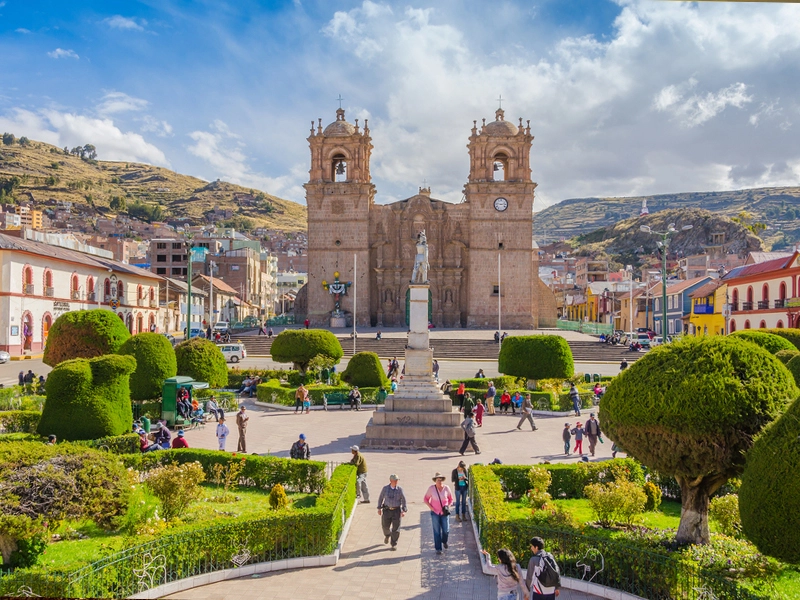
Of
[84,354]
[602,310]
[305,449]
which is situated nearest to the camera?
[305,449]

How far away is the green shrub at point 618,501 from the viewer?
10.2 m

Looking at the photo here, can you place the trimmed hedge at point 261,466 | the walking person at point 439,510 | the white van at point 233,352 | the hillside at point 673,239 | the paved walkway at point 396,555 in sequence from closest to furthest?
the paved walkway at point 396,555 → the walking person at point 439,510 → the trimmed hedge at point 261,466 → the white van at point 233,352 → the hillside at point 673,239

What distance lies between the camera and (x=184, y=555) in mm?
8680

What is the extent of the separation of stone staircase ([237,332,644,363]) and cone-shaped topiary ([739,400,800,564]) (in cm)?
3367

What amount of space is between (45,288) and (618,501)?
40.1m

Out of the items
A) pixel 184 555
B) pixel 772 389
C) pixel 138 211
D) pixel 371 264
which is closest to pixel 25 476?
pixel 184 555

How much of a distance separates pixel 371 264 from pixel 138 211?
114 metres

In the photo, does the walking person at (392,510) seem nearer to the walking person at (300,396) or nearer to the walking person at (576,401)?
the walking person at (300,396)

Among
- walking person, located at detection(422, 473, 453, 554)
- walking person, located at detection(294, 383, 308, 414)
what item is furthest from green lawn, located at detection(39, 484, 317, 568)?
walking person, located at detection(294, 383, 308, 414)

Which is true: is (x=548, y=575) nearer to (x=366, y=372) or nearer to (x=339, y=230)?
(x=366, y=372)

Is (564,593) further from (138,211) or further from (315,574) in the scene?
(138,211)

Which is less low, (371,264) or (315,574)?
(371,264)

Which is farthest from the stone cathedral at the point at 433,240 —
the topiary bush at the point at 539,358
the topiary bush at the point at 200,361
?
the topiary bush at the point at 200,361

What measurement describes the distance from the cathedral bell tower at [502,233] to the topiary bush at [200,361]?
35000mm
